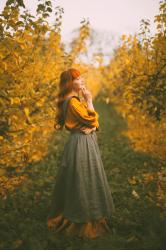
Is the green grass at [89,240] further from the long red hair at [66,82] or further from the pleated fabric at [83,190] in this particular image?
the long red hair at [66,82]

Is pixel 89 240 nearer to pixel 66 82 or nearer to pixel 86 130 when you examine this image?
pixel 86 130

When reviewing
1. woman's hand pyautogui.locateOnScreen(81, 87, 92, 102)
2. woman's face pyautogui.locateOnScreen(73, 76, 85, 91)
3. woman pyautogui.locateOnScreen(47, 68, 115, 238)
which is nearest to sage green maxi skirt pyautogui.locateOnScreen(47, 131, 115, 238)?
woman pyautogui.locateOnScreen(47, 68, 115, 238)

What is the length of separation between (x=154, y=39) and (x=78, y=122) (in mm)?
1956

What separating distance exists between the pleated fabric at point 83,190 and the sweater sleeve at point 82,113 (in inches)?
7.4

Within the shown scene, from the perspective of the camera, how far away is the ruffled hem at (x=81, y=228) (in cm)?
354

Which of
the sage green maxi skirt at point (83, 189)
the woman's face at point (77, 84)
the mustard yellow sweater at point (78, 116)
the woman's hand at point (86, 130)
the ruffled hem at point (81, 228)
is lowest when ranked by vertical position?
the ruffled hem at point (81, 228)

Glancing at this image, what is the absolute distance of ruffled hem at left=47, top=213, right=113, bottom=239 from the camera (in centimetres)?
354

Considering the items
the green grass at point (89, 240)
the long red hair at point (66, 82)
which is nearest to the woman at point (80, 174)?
the long red hair at point (66, 82)

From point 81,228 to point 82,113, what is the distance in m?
1.44

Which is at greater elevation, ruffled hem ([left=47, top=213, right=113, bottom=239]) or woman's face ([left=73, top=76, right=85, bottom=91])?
woman's face ([left=73, top=76, right=85, bottom=91])

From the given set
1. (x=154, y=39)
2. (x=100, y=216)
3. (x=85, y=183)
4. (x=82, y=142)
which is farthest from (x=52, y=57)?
(x=100, y=216)

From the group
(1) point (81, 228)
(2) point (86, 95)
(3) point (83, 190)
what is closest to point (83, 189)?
(3) point (83, 190)

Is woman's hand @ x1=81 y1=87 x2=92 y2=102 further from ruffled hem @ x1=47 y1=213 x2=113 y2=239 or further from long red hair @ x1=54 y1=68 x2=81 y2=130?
ruffled hem @ x1=47 y1=213 x2=113 y2=239

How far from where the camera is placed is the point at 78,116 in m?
3.50
